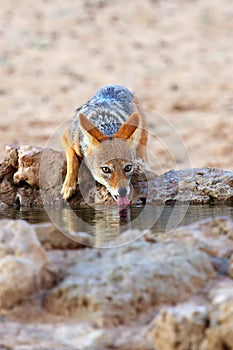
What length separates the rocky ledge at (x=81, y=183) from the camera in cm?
609

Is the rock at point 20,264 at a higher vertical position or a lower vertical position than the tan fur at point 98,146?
lower

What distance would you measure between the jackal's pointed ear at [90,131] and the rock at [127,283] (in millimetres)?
3411

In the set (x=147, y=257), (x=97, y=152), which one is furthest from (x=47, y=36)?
(x=147, y=257)

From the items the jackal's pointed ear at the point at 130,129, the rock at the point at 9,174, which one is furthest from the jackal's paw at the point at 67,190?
the jackal's pointed ear at the point at 130,129

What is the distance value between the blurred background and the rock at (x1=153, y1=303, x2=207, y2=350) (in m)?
7.18

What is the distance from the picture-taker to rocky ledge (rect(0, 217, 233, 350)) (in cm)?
276

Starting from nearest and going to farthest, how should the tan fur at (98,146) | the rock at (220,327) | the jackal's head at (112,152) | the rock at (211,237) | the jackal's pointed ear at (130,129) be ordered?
the rock at (220,327) < the rock at (211,237) < the jackal's head at (112,152) < the tan fur at (98,146) < the jackal's pointed ear at (130,129)

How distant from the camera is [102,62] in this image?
14836 mm

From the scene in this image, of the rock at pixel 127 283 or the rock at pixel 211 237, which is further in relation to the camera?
the rock at pixel 211 237

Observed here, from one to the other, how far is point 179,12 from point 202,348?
1481cm

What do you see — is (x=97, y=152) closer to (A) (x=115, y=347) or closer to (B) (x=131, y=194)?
(B) (x=131, y=194)

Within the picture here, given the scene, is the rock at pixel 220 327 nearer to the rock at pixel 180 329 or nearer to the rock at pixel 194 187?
the rock at pixel 180 329

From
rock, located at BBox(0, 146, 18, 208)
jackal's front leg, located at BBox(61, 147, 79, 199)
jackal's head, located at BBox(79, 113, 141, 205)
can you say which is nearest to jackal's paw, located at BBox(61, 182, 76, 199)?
jackal's front leg, located at BBox(61, 147, 79, 199)

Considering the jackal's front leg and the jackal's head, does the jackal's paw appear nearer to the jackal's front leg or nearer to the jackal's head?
the jackal's front leg
